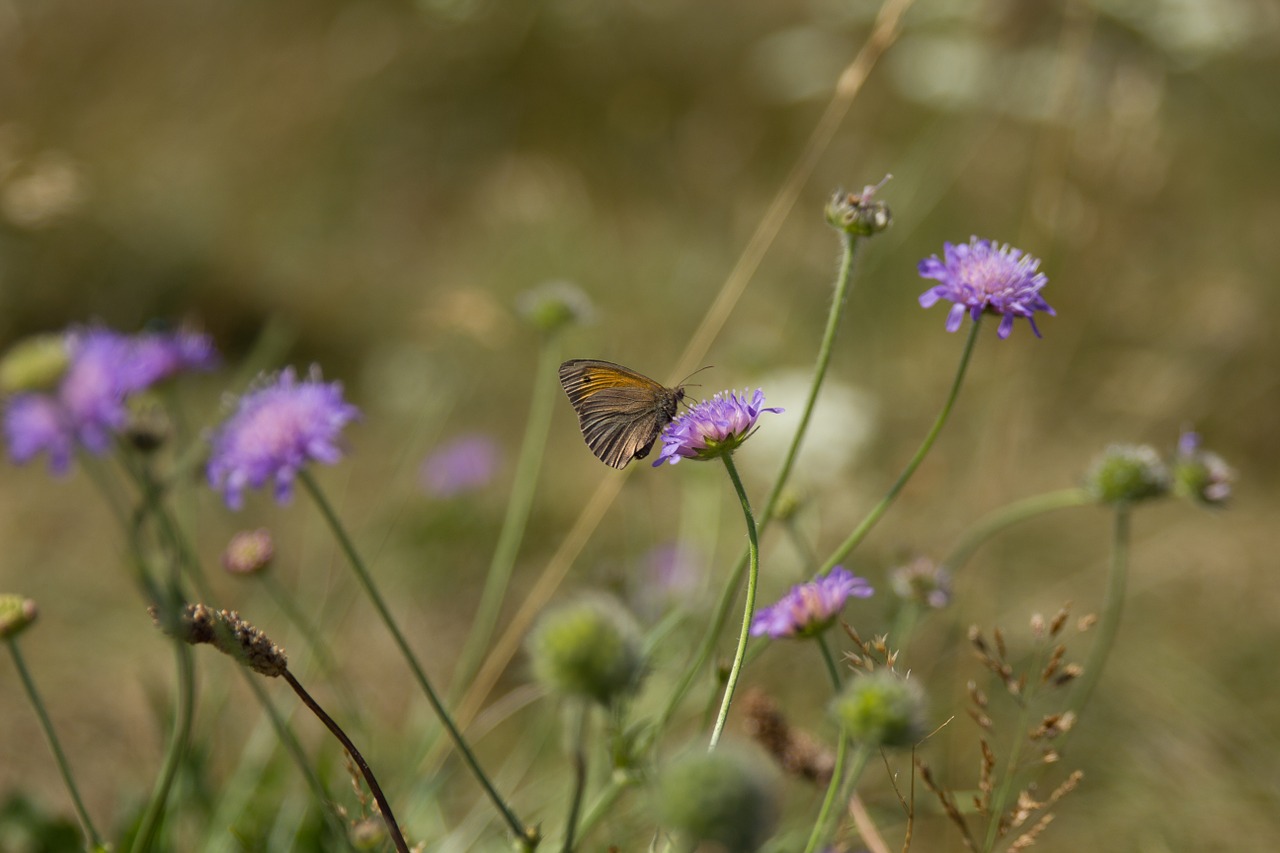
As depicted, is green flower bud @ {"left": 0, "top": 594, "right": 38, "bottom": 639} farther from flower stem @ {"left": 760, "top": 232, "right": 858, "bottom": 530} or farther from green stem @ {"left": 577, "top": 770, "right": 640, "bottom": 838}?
flower stem @ {"left": 760, "top": 232, "right": 858, "bottom": 530}

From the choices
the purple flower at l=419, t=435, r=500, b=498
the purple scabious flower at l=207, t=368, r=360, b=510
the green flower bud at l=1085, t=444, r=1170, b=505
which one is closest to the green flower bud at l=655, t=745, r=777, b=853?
the purple scabious flower at l=207, t=368, r=360, b=510

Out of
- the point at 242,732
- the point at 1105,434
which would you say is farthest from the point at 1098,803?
the point at 242,732

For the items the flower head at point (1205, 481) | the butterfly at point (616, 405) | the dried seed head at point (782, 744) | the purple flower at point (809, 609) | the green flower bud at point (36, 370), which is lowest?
the dried seed head at point (782, 744)

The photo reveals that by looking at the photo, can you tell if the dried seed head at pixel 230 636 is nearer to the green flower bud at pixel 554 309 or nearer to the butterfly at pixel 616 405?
the butterfly at pixel 616 405

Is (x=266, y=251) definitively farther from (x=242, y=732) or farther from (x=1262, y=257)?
(x=1262, y=257)

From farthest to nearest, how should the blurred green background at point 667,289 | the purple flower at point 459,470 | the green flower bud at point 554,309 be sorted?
1. the purple flower at point 459,470
2. the blurred green background at point 667,289
3. the green flower bud at point 554,309

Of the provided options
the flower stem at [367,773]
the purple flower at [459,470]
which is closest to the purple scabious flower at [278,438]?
the flower stem at [367,773]

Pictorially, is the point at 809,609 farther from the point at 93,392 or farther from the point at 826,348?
the point at 93,392
